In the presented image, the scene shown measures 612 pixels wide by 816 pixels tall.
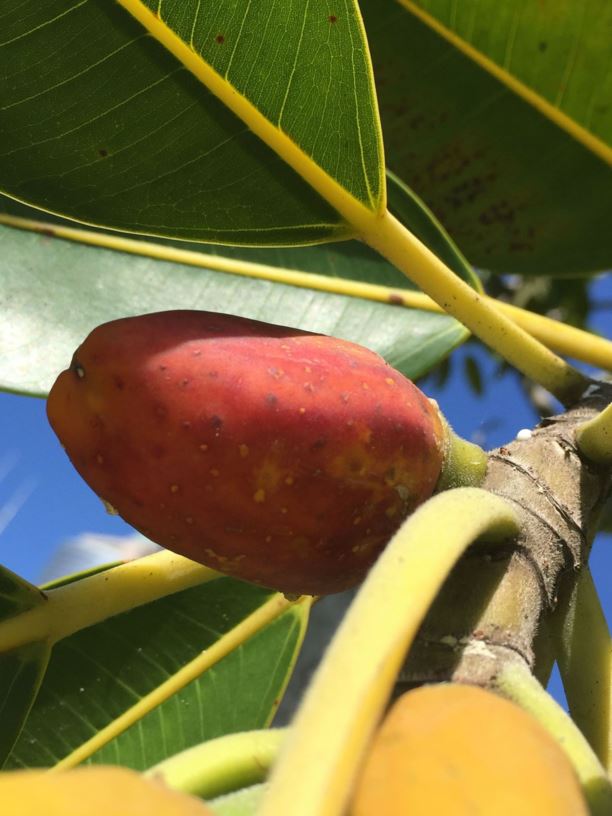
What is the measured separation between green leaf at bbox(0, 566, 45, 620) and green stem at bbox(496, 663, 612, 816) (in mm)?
494

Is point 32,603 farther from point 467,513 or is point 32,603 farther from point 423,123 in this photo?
point 423,123

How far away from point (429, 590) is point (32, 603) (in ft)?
1.76

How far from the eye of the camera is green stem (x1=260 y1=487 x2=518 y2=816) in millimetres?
346

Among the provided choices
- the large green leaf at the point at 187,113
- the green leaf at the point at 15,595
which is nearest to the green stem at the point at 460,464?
the large green leaf at the point at 187,113

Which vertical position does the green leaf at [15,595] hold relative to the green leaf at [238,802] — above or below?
below

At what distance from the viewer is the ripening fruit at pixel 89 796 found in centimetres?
35

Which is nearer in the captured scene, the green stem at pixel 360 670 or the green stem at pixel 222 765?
the green stem at pixel 360 670

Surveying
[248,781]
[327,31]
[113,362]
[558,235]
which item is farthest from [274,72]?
[558,235]

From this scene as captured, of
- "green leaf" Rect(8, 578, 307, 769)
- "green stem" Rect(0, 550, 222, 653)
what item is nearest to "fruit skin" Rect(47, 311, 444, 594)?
"green stem" Rect(0, 550, 222, 653)

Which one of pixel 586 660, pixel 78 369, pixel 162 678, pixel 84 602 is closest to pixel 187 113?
pixel 78 369

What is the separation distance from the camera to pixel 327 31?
0.79m

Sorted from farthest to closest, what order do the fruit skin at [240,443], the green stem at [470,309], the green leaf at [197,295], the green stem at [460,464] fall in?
1. the green leaf at [197,295]
2. the green stem at [470,309]
3. the green stem at [460,464]
4. the fruit skin at [240,443]

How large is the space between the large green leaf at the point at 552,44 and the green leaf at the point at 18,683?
0.87 m

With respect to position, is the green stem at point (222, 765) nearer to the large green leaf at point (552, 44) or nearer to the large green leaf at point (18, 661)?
the large green leaf at point (18, 661)
